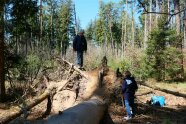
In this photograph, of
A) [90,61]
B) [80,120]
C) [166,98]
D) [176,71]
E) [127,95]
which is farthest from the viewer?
[176,71]

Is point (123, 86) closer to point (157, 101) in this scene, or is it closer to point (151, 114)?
point (151, 114)

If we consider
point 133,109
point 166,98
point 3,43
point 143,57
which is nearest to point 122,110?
point 133,109

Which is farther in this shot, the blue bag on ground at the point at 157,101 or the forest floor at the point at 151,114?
the blue bag on ground at the point at 157,101

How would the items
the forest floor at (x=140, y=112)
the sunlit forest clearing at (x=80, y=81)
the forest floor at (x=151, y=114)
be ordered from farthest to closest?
the forest floor at (x=140, y=112), the forest floor at (x=151, y=114), the sunlit forest clearing at (x=80, y=81)

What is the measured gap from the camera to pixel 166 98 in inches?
775

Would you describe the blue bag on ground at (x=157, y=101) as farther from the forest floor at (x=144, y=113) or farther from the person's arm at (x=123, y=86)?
the person's arm at (x=123, y=86)

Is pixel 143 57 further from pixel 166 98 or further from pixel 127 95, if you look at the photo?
pixel 127 95

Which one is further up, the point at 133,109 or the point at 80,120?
the point at 80,120

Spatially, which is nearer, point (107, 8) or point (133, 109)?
point (133, 109)

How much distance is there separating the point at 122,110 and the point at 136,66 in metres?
15.9

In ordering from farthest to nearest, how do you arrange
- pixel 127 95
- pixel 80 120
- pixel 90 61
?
1. pixel 90 61
2. pixel 127 95
3. pixel 80 120

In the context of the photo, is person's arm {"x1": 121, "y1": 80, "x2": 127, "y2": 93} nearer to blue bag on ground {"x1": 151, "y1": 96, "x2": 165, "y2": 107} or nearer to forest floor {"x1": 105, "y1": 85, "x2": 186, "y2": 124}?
forest floor {"x1": 105, "y1": 85, "x2": 186, "y2": 124}

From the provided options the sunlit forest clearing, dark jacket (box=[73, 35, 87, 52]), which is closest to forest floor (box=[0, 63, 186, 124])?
the sunlit forest clearing


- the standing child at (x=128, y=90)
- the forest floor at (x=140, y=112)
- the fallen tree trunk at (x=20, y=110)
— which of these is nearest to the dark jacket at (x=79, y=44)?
the forest floor at (x=140, y=112)
